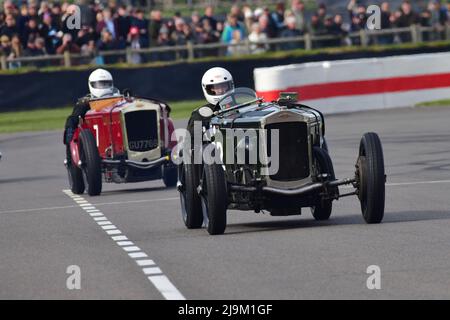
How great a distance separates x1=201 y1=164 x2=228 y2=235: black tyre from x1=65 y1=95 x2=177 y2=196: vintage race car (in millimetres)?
6070

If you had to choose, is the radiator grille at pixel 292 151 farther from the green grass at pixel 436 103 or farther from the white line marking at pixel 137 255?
the green grass at pixel 436 103

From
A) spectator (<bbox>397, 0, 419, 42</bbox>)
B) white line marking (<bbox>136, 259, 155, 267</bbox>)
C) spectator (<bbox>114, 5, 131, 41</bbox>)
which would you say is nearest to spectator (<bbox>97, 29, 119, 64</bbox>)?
spectator (<bbox>114, 5, 131, 41</bbox>)

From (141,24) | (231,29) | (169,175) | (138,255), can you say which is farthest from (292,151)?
(231,29)

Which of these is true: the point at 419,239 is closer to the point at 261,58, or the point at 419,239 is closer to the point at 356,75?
the point at 356,75

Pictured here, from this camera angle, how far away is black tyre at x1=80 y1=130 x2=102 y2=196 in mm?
17641

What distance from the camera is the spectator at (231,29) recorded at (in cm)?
3534

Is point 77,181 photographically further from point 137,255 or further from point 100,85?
point 137,255

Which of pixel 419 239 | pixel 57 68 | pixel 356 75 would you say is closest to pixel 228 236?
pixel 419 239

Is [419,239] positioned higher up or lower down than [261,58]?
higher up

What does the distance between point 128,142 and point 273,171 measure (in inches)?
250

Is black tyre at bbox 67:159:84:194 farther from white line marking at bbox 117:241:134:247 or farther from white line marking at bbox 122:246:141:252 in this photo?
white line marking at bbox 122:246:141:252

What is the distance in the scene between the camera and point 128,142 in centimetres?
1859

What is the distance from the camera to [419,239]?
37.0 feet

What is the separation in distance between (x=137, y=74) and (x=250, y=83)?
2952 millimetres
